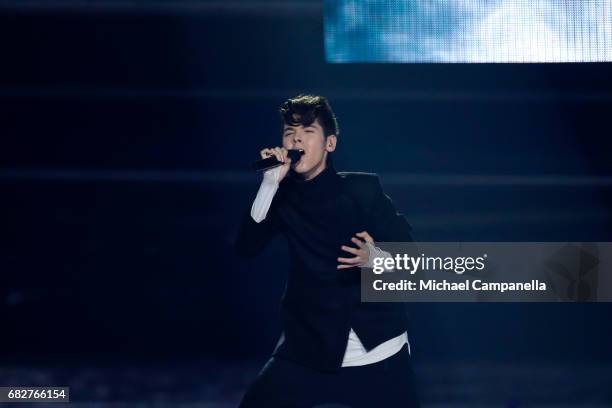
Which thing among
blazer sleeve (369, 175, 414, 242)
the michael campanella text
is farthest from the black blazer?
the michael campanella text

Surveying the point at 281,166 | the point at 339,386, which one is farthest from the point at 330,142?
the point at 339,386

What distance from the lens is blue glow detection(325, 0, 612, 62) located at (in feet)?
12.1

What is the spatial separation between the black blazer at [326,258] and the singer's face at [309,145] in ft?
0.13

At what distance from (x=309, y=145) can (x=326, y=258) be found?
0.35m

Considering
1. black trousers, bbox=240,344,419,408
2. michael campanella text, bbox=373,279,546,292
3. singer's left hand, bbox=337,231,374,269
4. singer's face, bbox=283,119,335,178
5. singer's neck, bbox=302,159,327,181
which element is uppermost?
singer's face, bbox=283,119,335,178

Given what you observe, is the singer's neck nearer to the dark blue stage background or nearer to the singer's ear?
the singer's ear

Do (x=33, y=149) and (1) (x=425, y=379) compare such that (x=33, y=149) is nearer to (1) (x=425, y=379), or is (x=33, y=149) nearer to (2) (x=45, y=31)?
(2) (x=45, y=31)

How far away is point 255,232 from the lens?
2.68m

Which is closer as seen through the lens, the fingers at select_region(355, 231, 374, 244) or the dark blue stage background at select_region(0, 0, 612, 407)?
the fingers at select_region(355, 231, 374, 244)

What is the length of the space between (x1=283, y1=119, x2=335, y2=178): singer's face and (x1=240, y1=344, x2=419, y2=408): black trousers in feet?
1.91

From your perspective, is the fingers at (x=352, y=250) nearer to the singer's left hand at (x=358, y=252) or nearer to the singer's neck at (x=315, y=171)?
the singer's left hand at (x=358, y=252)

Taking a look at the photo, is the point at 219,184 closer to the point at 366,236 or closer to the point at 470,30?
the point at 470,30

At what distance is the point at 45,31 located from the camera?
3.97 meters

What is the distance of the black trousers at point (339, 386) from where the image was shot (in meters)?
2.53
